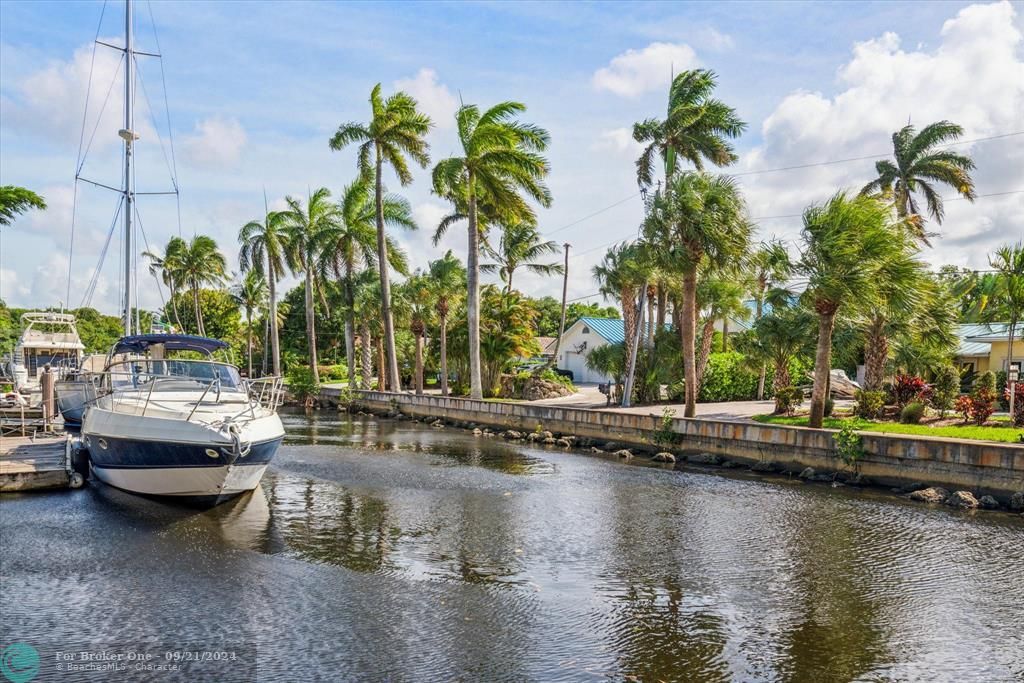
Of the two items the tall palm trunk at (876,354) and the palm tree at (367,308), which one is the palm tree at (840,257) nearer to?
the tall palm trunk at (876,354)

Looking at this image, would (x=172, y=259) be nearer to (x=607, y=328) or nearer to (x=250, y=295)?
(x=250, y=295)

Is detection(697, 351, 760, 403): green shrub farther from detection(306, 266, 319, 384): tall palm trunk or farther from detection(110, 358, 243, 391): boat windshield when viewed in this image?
Result: detection(306, 266, 319, 384): tall palm trunk

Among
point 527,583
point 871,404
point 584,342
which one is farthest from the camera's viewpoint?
point 584,342

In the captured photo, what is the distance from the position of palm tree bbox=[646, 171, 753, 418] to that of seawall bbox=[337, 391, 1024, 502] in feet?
19.1

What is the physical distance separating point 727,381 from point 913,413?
1373 cm

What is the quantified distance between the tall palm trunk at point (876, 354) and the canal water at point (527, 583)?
9074 mm

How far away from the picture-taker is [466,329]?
43.1 metres

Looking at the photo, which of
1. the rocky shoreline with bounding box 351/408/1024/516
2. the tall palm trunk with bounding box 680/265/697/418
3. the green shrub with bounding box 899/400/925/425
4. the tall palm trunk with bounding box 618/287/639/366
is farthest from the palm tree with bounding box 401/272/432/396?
the green shrub with bounding box 899/400/925/425

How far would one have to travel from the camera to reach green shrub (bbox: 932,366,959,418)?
72.4 feet

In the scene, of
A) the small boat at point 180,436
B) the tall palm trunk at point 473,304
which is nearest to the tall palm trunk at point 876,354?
the tall palm trunk at point 473,304

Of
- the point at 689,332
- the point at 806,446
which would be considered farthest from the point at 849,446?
the point at 689,332

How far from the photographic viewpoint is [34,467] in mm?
15555

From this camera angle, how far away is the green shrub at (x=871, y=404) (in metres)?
23.3

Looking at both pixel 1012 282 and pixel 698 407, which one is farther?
pixel 698 407
